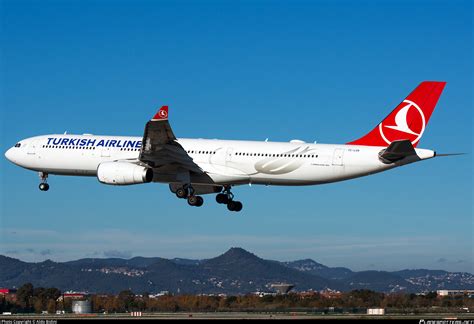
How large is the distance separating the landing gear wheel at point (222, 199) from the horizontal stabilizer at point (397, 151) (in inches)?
639

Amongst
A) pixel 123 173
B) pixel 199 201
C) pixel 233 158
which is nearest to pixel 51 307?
pixel 199 201

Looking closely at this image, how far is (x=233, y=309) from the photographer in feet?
271

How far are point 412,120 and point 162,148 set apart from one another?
1964 cm

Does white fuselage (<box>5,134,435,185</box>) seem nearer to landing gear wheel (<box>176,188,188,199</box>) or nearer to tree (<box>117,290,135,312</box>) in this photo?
landing gear wheel (<box>176,188,188,199</box>)

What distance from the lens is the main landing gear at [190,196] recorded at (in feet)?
249

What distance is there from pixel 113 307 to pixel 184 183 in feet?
84.4

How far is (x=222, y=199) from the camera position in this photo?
3118 inches

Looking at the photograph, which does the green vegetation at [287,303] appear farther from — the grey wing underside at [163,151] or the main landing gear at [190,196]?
the grey wing underside at [163,151]

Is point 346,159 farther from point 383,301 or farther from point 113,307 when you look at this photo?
point 113,307

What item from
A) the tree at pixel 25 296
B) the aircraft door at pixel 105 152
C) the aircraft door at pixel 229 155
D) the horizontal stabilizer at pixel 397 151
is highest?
the aircraft door at pixel 105 152

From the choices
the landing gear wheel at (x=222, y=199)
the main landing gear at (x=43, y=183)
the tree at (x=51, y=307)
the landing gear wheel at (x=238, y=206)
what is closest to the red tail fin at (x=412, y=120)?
the landing gear wheel at (x=238, y=206)

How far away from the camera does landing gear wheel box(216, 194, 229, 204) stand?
79.1m

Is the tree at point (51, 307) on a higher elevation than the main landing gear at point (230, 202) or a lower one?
lower

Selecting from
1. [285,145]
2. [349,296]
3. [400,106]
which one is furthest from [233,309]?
[400,106]
